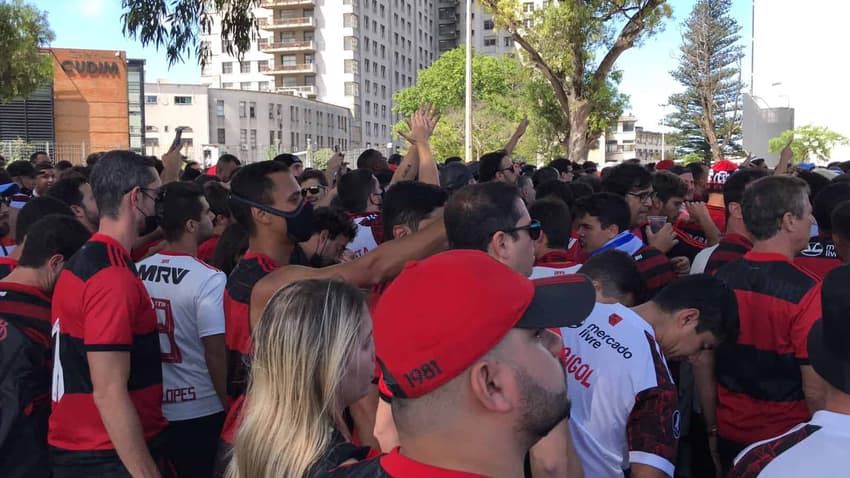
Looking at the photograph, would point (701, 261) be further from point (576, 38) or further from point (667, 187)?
point (576, 38)

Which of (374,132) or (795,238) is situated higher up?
(374,132)

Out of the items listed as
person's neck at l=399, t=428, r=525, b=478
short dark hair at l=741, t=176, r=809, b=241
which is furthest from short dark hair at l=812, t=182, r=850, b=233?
person's neck at l=399, t=428, r=525, b=478

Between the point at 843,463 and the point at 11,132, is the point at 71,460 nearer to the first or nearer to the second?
the point at 843,463

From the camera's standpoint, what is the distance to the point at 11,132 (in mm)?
47125

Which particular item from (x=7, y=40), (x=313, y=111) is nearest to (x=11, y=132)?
(x=7, y=40)

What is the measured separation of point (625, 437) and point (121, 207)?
2.38 metres

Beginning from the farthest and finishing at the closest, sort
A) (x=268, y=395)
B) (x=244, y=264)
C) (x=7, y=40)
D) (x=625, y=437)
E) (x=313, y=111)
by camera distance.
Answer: (x=313, y=111) → (x=7, y=40) → (x=244, y=264) → (x=625, y=437) → (x=268, y=395)

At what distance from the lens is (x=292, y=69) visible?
87438mm

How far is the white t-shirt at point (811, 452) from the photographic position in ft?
6.74

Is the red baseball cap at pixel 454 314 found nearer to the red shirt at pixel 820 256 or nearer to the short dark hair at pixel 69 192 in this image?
the red shirt at pixel 820 256

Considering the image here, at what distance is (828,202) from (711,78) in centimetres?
6175

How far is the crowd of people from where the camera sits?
1.60 m

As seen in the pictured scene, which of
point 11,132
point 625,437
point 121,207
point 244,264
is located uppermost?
Result: point 11,132

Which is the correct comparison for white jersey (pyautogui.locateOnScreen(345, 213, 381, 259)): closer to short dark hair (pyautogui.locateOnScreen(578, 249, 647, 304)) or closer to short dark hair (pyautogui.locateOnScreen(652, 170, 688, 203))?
short dark hair (pyautogui.locateOnScreen(652, 170, 688, 203))
